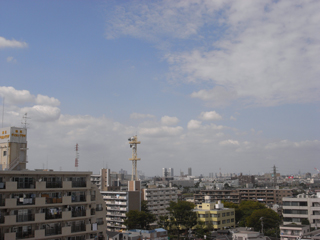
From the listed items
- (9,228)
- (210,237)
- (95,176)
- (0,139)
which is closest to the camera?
(9,228)

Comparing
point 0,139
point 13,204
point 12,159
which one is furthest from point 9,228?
point 0,139

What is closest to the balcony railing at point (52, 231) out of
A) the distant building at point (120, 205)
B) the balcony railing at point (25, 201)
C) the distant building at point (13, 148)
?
the balcony railing at point (25, 201)

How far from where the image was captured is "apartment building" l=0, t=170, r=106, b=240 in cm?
2108

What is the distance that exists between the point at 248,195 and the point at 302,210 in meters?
52.8

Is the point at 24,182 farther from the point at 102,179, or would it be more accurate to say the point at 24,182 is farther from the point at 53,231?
the point at 102,179

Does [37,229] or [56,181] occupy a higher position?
[56,181]

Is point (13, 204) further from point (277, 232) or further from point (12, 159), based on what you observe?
point (277, 232)

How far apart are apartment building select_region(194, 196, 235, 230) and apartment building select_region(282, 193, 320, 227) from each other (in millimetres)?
13071

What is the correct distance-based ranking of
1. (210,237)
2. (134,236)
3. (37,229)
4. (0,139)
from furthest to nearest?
1. (210,237)
2. (134,236)
3. (0,139)
4. (37,229)

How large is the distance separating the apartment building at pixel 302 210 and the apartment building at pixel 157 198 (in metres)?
34.0

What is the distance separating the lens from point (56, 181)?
24.2 meters

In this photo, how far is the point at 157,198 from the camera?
7612 cm

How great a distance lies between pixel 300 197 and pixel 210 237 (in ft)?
49.2

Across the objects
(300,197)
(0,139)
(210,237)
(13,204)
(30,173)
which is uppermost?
(0,139)
